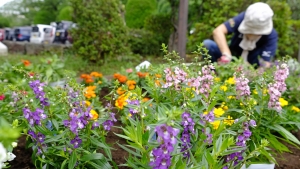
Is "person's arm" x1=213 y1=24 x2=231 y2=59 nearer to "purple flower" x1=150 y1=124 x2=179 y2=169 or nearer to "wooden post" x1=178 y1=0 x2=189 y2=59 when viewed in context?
"wooden post" x1=178 y1=0 x2=189 y2=59

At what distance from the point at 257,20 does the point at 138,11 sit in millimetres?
8839

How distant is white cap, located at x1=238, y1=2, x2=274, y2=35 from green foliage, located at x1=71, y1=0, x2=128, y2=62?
3.05 m

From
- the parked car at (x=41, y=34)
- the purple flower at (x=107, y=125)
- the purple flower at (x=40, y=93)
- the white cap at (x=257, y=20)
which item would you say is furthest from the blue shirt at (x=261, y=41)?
the parked car at (x=41, y=34)

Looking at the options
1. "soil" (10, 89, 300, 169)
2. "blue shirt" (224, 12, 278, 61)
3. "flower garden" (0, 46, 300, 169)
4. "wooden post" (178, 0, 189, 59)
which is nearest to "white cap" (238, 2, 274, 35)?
"blue shirt" (224, 12, 278, 61)

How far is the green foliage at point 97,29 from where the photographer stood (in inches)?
270

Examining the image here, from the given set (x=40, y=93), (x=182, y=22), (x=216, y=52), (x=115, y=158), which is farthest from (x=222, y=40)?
(x=40, y=93)

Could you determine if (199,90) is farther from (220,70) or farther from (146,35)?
(146,35)

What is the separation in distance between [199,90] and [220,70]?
6.54 ft

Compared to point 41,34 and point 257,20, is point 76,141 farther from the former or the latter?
point 41,34

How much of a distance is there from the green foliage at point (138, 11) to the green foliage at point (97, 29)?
515 centimetres

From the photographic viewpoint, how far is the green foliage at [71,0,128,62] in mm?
6859

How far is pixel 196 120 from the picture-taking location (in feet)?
5.29

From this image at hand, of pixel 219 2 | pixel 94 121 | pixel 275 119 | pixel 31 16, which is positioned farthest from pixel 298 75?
pixel 31 16

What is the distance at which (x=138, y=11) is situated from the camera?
41.6ft
